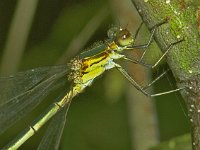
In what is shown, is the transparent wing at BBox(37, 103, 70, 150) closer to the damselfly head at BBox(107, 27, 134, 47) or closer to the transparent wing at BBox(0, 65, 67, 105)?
the transparent wing at BBox(0, 65, 67, 105)

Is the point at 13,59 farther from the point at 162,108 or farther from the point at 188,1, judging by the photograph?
the point at 188,1

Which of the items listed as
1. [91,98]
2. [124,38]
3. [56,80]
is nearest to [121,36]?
[124,38]

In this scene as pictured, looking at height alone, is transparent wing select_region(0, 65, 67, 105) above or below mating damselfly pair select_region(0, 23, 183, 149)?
above

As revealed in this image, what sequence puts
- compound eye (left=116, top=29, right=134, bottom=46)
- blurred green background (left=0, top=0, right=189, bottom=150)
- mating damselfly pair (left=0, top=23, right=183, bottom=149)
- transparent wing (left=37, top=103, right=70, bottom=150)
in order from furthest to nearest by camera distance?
blurred green background (left=0, top=0, right=189, bottom=150)
transparent wing (left=37, top=103, right=70, bottom=150)
mating damselfly pair (left=0, top=23, right=183, bottom=149)
compound eye (left=116, top=29, right=134, bottom=46)

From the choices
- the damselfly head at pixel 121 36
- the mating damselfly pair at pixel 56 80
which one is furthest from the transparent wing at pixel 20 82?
the damselfly head at pixel 121 36

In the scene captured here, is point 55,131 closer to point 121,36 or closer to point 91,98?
point 121,36

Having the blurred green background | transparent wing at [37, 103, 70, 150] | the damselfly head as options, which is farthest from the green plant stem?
the blurred green background

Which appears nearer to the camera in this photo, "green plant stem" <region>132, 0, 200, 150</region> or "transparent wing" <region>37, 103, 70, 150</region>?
"green plant stem" <region>132, 0, 200, 150</region>
